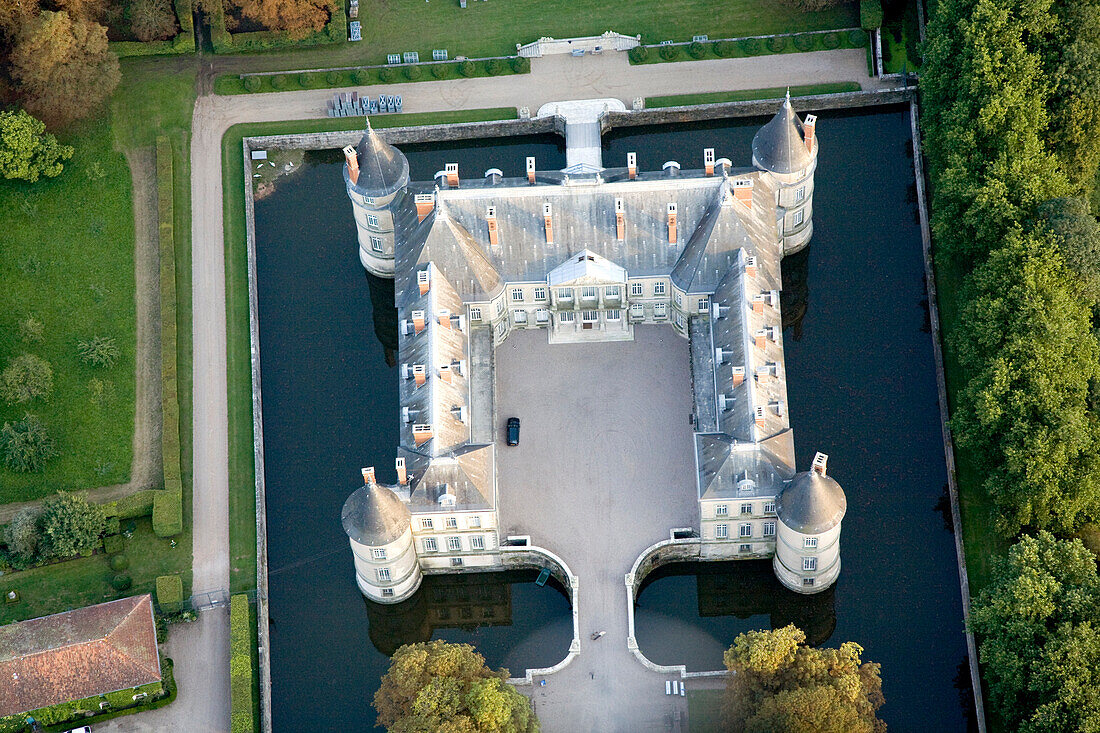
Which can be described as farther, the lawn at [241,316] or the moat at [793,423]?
the lawn at [241,316]

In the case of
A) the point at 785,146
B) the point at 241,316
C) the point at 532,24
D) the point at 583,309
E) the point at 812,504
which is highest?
the point at 532,24

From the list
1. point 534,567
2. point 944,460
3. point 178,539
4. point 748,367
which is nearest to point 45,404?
point 178,539

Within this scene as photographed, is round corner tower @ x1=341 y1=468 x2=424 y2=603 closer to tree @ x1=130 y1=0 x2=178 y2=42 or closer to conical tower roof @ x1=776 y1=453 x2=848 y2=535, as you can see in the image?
conical tower roof @ x1=776 y1=453 x2=848 y2=535

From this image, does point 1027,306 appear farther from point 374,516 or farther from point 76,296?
point 76,296

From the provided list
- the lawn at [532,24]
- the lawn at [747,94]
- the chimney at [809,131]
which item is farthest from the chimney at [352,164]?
the chimney at [809,131]

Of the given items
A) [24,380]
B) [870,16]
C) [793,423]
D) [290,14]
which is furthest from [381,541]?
[870,16]

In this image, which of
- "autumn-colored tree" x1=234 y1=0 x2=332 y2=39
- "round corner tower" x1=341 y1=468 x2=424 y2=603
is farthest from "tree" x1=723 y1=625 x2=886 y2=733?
"autumn-colored tree" x1=234 y1=0 x2=332 y2=39

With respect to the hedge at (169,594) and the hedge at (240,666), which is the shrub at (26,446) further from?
the hedge at (240,666)
